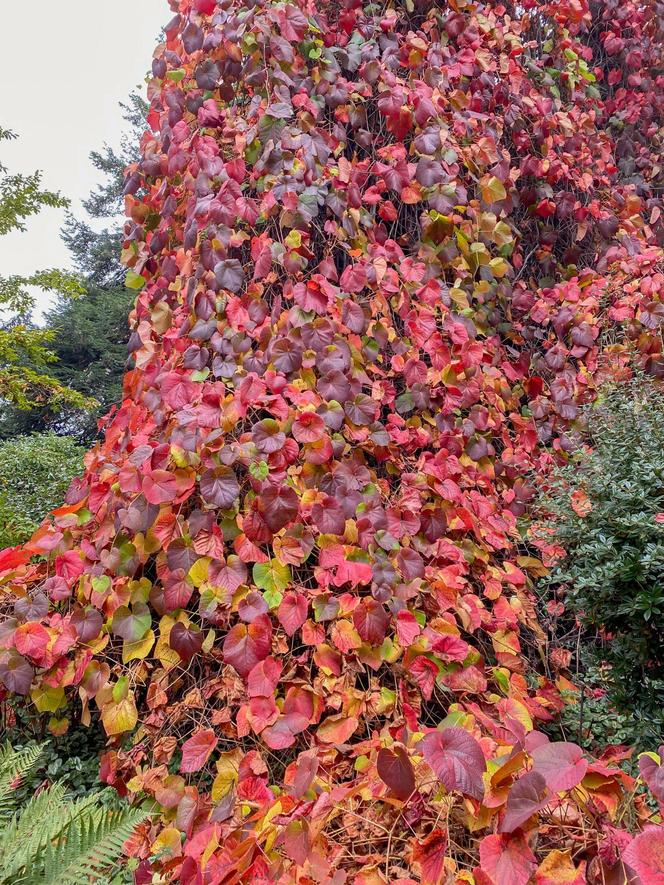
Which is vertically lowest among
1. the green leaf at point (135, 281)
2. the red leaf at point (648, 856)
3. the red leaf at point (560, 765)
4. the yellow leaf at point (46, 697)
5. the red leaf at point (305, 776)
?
the yellow leaf at point (46, 697)

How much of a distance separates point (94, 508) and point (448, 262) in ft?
5.03

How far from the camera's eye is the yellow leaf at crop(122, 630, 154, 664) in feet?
4.50

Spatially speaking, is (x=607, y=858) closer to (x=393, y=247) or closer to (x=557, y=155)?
(x=393, y=247)

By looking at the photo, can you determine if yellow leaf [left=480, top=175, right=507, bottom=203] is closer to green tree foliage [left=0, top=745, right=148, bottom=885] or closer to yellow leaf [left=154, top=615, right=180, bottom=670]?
yellow leaf [left=154, top=615, right=180, bottom=670]

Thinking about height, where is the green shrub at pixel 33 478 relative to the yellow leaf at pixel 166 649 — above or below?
above

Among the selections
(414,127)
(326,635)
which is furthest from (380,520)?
(414,127)

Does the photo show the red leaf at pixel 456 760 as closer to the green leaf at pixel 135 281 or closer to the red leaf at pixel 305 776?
the red leaf at pixel 305 776

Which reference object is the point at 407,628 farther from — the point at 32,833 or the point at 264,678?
the point at 32,833

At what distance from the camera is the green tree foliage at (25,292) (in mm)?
4246

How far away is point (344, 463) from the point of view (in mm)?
1597

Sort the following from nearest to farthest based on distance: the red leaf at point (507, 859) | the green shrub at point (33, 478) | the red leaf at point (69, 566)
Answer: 1. the red leaf at point (507, 859)
2. the red leaf at point (69, 566)
3. the green shrub at point (33, 478)

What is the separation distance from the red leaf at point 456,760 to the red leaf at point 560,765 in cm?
9

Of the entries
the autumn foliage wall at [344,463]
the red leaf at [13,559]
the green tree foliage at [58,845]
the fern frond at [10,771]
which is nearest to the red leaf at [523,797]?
the autumn foliage wall at [344,463]

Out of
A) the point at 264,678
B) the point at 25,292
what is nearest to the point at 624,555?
the point at 264,678
